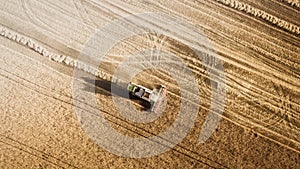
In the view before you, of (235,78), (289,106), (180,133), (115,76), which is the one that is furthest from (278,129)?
(115,76)

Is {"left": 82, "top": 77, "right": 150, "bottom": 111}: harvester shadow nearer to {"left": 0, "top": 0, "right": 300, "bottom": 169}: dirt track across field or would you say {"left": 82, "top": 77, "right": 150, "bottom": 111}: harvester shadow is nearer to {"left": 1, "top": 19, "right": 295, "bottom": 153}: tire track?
{"left": 0, "top": 0, "right": 300, "bottom": 169}: dirt track across field

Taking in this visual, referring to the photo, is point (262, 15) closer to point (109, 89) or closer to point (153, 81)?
point (153, 81)

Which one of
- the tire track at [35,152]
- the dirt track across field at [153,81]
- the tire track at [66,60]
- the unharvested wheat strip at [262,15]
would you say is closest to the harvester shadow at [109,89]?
the dirt track across field at [153,81]

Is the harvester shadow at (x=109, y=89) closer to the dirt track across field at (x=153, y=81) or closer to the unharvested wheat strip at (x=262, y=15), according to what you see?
the dirt track across field at (x=153, y=81)

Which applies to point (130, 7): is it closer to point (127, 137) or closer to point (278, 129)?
point (127, 137)

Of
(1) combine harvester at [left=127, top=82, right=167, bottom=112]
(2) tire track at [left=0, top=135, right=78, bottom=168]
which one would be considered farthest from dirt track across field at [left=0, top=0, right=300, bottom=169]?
(1) combine harvester at [left=127, top=82, right=167, bottom=112]
